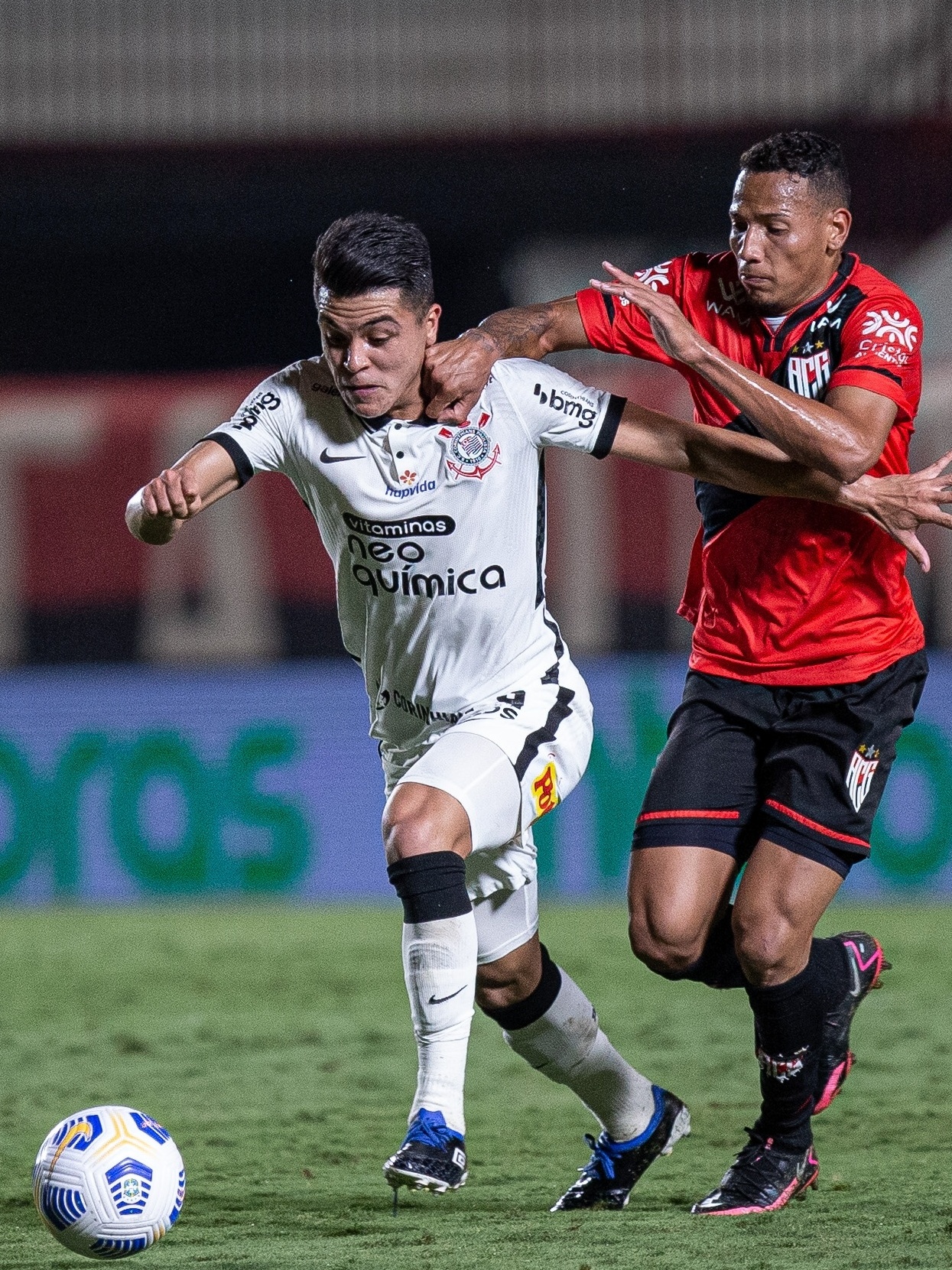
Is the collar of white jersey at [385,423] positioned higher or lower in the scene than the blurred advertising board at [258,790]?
higher

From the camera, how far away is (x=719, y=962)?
4238 mm

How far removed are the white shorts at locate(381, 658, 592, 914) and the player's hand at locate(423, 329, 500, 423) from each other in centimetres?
63

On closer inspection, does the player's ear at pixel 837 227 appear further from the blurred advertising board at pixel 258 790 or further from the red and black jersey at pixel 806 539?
the blurred advertising board at pixel 258 790

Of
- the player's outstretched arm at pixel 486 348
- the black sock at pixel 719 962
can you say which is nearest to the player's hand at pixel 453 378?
the player's outstretched arm at pixel 486 348

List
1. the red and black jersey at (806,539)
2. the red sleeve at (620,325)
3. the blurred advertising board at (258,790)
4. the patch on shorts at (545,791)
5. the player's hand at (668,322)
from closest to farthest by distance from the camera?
the player's hand at (668,322)
the patch on shorts at (545,791)
the red and black jersey at (806,539)
the red sleeve at (620,325)
the blurred advertising board at (258,790)

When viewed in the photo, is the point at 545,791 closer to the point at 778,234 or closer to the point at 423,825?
the point at 423,825

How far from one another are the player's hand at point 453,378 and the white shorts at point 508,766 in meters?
0.63

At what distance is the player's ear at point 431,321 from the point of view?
12.6ft

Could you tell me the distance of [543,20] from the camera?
1399 centimetres

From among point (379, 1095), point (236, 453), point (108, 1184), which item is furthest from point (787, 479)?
point (379, 1095)

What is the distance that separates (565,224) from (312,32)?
248 centimetres

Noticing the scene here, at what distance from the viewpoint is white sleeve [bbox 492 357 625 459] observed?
13.2 ft

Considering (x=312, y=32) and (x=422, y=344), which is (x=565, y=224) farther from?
(x=422, y=344)

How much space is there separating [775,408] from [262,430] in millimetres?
1105
